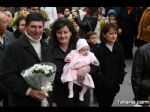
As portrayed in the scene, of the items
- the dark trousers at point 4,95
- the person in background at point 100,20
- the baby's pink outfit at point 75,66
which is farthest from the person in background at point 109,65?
the person in background at point 100,20

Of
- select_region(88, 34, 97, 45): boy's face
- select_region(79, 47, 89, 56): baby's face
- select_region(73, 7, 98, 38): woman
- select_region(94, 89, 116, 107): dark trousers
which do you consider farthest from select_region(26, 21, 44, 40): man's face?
select_region(73, 7, 98, 38): woman

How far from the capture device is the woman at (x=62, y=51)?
6.37 metres

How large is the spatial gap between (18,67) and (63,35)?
83cm

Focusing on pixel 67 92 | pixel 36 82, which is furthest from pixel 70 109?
pixel 36 82

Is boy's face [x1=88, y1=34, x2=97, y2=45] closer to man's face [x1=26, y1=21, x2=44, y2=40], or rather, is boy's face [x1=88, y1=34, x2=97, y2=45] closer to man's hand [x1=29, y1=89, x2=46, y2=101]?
man's face [x1=26, y1=21, x2=44, y2=40]

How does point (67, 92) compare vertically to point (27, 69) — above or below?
below

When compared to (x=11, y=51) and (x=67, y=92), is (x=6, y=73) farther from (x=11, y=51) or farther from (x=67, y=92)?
(x=67, y=92)

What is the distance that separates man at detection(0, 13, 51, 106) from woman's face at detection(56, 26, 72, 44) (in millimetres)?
397

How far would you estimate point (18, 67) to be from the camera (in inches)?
230

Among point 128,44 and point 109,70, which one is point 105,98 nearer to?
point 109,70

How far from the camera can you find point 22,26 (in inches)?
338

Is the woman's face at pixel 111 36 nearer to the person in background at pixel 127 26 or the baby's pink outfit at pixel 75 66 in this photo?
the baby's pink outfit at pixel 75 66

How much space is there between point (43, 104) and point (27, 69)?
0.47 m

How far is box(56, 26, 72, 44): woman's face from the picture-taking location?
6395 millimetres
